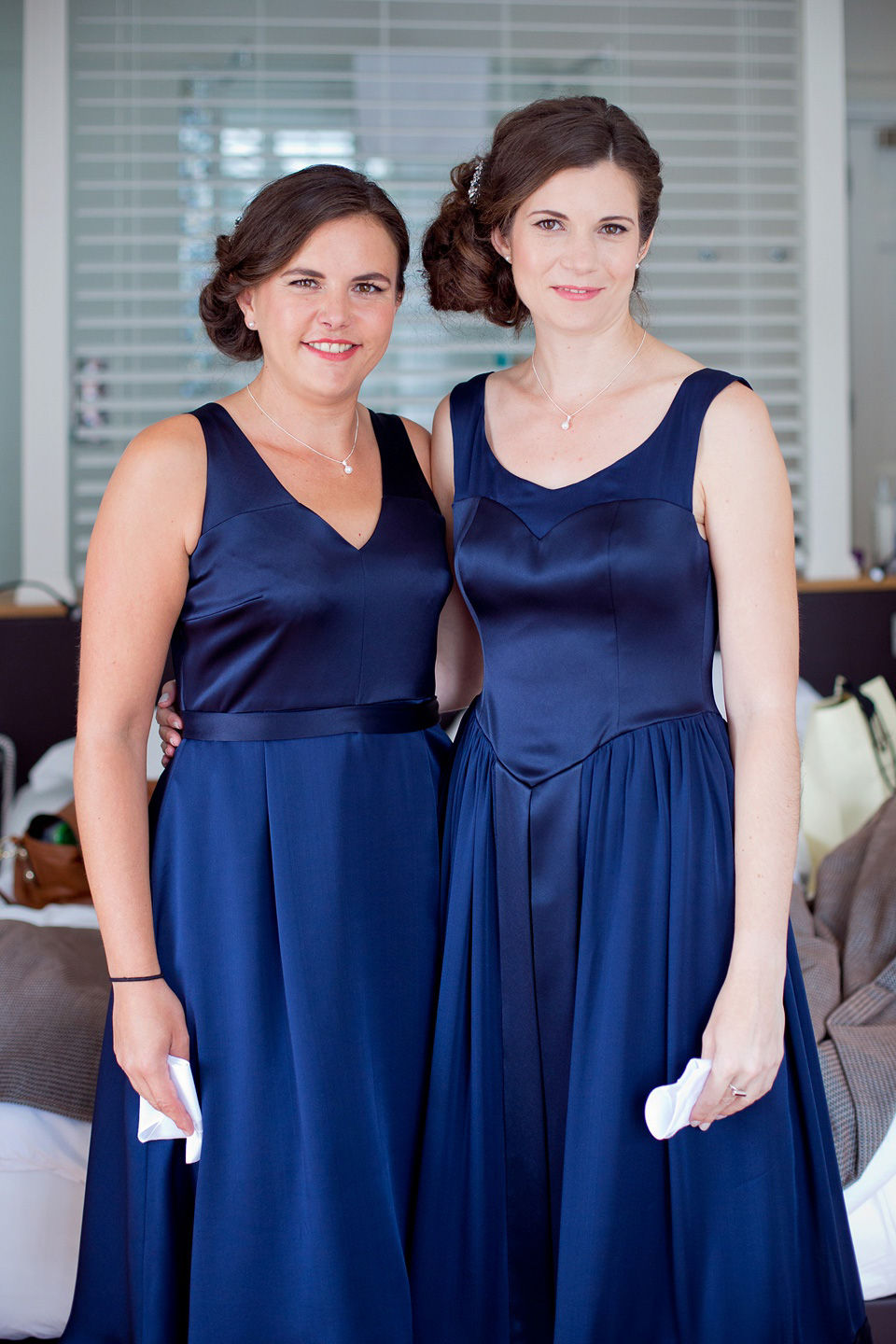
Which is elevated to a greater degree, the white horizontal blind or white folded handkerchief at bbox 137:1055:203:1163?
the white horizontal blind

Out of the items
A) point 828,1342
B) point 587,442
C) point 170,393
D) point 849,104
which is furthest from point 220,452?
point 849,104

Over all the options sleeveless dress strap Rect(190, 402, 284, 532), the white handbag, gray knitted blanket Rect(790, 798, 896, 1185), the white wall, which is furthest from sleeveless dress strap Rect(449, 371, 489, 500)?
the white wall

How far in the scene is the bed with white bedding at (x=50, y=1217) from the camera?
161 cm

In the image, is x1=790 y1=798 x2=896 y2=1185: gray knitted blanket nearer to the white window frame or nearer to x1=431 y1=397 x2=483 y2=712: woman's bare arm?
x1=431 y1=397 x2=483 y2=712: woman's bare arm

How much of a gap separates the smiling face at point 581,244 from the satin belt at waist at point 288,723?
50 centimetres

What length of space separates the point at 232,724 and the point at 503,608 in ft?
1.09

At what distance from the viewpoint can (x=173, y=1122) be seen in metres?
1.30

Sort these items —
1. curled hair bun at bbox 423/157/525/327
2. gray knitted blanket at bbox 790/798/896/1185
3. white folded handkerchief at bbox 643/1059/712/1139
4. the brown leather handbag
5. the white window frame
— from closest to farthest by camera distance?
white folded handkerchief at bbox 643/1059/712/1139 < curled hair bun at bbox 423/157/525/327 < gray knitted blanket at bbox 790/798/896/1185 < the brown leather handbag < the white window frame

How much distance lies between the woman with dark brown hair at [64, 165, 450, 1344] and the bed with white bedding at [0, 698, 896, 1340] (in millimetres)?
216

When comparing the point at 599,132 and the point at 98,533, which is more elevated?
the point at 599,132

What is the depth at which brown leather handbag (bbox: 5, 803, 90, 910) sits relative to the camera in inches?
98.6

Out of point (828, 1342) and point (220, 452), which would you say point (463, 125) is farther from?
point (828, 1342)

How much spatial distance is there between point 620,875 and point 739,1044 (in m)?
0.21

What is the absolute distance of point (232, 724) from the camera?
54.3 inches
